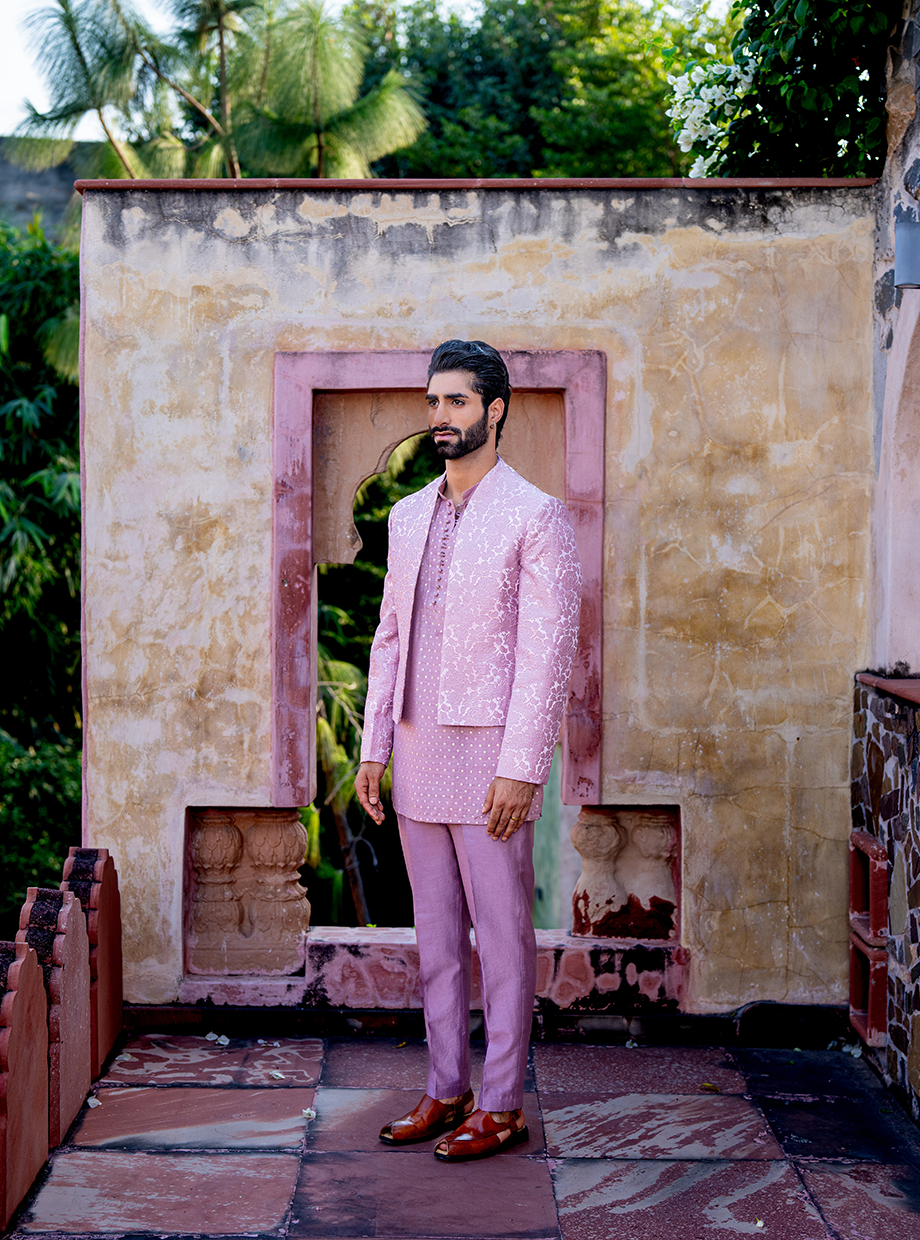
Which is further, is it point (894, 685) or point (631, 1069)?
point (631, 1069)

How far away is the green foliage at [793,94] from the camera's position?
3.68 m

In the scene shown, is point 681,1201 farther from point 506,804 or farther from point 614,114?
point 614,114

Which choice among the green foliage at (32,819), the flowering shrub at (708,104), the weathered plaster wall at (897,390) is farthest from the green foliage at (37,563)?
the weathered plaster wall at (897,390)

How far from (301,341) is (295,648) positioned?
3.29 ft

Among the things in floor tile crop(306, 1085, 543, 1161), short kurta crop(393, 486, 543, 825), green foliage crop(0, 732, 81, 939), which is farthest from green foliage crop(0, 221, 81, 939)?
short kurta crop(393, 486, 543, 825)

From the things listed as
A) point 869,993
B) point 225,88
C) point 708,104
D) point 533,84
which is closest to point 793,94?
point 708,104

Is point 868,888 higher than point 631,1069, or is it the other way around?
point 868,888

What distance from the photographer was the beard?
9.41ft

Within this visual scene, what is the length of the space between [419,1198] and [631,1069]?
106 cm

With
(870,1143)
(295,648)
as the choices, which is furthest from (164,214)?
(870,1143)

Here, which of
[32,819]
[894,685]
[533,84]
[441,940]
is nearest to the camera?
[441,940]

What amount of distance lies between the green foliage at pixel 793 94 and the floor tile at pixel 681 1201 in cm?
310

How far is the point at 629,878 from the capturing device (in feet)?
13.2

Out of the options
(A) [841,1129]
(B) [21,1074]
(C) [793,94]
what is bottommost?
(A) [841,1129]
